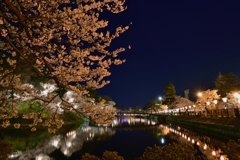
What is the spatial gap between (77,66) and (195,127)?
91.6ft

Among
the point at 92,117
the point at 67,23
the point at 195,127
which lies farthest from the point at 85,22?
the point at 195,127

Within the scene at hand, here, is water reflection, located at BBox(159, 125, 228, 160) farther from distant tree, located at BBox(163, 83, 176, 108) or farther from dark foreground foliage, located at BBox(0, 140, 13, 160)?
distant tree, located at BBox(163, 83, 176, 108)

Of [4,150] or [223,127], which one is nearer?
[4,150]

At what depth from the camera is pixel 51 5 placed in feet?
21.7

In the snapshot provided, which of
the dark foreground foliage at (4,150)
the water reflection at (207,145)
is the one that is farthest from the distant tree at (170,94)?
the dark foreground foliage at (4,150)

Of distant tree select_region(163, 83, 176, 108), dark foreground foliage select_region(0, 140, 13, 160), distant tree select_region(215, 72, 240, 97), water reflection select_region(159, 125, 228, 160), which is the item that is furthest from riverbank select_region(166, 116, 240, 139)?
distant tree select_region(163, 83, 176, 108)

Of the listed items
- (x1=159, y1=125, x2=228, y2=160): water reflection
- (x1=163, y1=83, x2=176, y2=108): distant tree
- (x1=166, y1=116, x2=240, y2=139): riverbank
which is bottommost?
(x1=159, y1=125, x2=228, y2=160): water reflection

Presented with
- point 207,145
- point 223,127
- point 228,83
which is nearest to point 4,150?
point 207,145

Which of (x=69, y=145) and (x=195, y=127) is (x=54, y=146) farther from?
(x=195, y=127)

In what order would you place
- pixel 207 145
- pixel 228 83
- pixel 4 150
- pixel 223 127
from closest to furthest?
pixel 4 150, pixel 207 145, pixel 223 127, pixel 228 83

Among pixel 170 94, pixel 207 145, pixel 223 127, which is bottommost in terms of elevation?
pixel 207 145

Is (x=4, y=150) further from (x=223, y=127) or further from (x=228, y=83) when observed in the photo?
(x=228, y=83)

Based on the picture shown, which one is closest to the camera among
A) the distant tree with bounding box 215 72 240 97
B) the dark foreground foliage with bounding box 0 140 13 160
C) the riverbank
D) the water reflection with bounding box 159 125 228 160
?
the dark foreground foliage with bounding box 0 140 13 160

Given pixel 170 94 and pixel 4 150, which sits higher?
pixel 170 94
